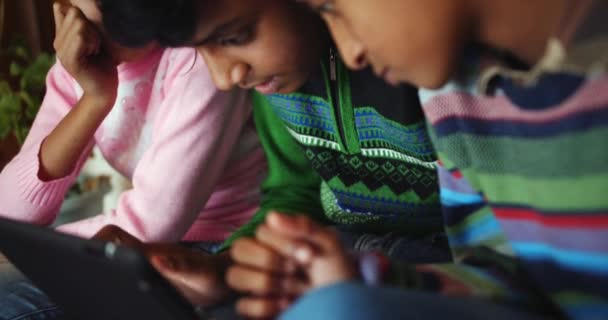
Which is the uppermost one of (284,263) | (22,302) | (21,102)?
(284,263)

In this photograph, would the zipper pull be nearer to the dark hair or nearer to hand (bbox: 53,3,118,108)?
the dark hair

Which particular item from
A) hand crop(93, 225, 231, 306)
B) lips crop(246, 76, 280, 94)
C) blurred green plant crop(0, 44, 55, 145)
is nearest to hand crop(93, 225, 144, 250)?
hand crop(93, 225, 231, 306)

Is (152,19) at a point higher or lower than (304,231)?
higher

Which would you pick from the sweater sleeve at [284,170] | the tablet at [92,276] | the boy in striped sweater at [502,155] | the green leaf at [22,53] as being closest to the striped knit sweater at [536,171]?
the boy in striped sweater at [502,155]

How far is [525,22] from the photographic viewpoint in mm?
530

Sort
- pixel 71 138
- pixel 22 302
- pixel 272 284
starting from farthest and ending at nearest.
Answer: pixel 71 138 → pixel 22 302 → pixel 272 284

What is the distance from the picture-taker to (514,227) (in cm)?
63

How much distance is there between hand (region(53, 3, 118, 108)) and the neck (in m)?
0.58

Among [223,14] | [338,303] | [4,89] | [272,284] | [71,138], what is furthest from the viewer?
[4,89]

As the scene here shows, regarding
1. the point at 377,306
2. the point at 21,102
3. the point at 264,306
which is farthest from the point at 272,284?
the point at 21,102

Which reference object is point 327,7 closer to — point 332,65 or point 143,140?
point 332,65

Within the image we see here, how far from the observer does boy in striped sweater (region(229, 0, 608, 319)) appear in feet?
1.63

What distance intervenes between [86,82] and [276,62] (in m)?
0.37

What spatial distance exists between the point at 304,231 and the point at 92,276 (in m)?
0.21
